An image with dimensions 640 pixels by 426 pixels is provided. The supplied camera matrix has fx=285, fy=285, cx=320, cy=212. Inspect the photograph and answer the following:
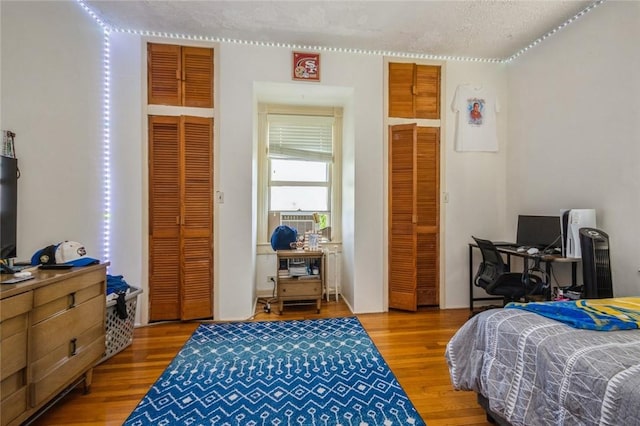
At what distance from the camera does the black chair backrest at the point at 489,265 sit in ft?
9.25

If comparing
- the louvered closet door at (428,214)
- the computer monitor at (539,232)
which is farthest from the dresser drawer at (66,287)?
the computer monitor at (539,232)

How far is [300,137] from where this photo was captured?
4.05m

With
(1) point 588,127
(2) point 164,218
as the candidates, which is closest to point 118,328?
(2) point 164,218

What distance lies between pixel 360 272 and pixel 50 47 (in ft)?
11.5

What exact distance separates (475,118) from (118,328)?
14.5ft

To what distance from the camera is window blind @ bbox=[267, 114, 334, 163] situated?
13.1 ft

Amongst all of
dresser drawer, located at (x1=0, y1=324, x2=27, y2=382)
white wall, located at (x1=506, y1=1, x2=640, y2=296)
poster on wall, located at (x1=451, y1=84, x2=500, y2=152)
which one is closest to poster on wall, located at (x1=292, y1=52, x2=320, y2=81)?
poster on wall, located at (x1=451, y1=84, x2=500, y2=152)

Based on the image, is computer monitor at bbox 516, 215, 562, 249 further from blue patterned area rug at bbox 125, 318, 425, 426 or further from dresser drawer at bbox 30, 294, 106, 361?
dresser drawer at bbox 30, 294, 106, 361

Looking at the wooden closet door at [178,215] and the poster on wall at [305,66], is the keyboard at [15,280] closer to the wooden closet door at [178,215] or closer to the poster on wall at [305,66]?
the wooden closet door at [178,215]

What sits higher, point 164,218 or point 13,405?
point 164,218

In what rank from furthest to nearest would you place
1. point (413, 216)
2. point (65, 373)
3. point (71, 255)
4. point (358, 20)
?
point (413, 216) < point (358, 20) < point (71, 255) < point (65, 373)

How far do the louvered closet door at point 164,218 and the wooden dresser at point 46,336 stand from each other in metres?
1.06

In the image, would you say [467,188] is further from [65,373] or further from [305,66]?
[65,373]

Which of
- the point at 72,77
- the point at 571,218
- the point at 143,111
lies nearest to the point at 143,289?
the point at 143,111
